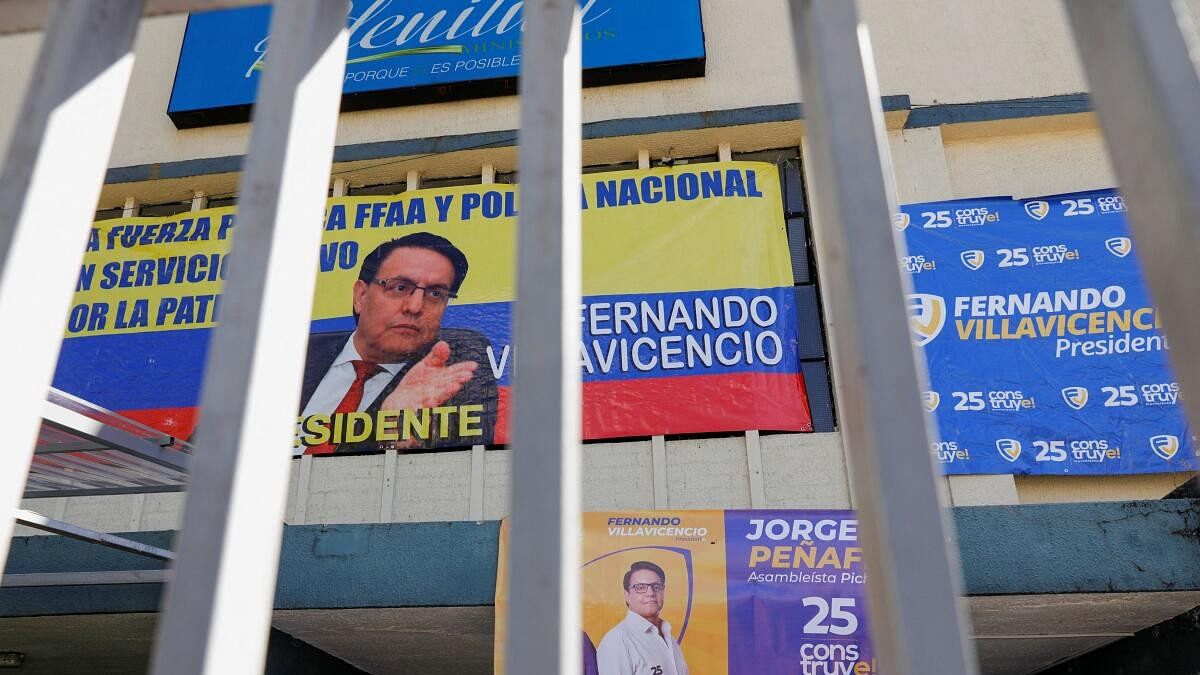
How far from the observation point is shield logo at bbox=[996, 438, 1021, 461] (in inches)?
299

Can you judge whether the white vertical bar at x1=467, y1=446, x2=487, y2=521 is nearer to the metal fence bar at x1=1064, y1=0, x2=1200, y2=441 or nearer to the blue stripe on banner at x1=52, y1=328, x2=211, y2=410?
the blue stripe on banner at x1=52, y1=328, x2=211, y2=410

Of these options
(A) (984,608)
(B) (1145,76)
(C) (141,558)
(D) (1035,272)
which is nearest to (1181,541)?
(A) (984,608)

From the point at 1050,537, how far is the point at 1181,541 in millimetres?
809

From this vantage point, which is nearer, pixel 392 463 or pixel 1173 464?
pixel 1173 464

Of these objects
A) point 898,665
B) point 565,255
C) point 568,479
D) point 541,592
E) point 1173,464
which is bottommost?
point 898,665

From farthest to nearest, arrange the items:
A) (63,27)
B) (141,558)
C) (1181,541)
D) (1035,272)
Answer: (1035,272), (141,558), (1181,541), (63,27)

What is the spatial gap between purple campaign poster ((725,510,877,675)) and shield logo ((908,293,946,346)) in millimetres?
2186

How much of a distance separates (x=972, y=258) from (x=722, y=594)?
402 cm

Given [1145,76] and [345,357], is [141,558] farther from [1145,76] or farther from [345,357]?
[1145,76]

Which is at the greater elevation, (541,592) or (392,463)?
(392,463)

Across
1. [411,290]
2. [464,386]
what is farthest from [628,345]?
[411,290]

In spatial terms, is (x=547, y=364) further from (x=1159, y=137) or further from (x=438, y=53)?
(x=438, y=53)

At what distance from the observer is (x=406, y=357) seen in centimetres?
857

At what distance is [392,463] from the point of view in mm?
8258
